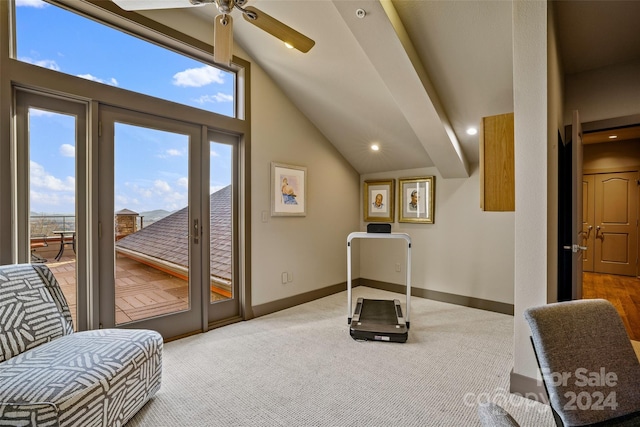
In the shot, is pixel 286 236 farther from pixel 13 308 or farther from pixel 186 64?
pixel 13 308

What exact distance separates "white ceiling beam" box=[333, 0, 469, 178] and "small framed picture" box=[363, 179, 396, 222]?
3.74ft

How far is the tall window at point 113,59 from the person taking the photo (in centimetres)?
228

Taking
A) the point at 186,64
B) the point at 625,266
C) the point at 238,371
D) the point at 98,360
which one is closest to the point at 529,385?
the point at 238,371

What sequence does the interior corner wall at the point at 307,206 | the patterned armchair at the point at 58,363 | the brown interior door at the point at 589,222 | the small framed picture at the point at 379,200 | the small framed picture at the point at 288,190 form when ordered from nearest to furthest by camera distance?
the patterned armchair at the point at 58,363, the interior corner wall at the point at 307,206, the small framed picture at the point at 288,190, the small framed picture at the point at 379,200, the brown interior door at the point at 589,222

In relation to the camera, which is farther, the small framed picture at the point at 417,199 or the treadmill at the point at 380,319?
the small framed picture at the point at 417,199

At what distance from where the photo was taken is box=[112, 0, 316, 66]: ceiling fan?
1.69 meters

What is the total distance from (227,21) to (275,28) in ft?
0.91

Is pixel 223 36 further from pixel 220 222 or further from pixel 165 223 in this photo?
pixel 220 222

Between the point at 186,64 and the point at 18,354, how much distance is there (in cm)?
273

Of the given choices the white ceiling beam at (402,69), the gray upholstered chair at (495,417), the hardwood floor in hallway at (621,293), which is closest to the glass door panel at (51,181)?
the white ceiling beam at (402,69)

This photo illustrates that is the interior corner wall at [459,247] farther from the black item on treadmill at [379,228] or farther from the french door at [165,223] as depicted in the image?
the french door at [165,223]

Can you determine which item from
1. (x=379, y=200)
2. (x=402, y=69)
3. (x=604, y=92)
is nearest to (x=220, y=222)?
(x=402, y=69)

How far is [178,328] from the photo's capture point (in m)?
3.04

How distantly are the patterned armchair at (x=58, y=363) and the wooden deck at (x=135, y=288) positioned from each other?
47 centimetres
